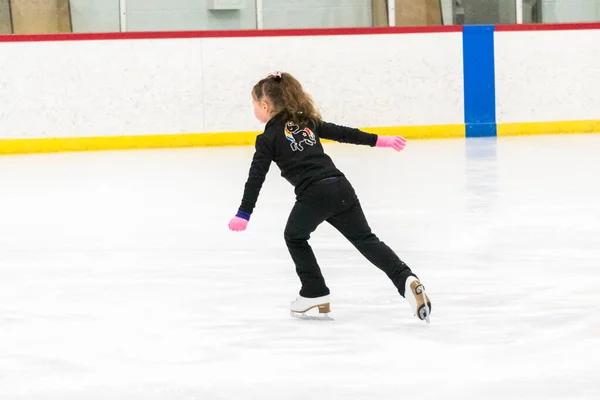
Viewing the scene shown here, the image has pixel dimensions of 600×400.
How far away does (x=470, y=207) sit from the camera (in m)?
6.44

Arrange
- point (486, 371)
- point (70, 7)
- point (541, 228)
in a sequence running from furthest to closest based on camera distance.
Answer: point (70, 7) → point (541, 228) → point (486, 371)

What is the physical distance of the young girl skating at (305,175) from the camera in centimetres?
359

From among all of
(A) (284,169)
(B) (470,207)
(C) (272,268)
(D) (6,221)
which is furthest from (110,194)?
(A) (284,169)

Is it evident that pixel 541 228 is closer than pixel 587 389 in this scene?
No

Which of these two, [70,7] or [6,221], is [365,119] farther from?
[6,221]

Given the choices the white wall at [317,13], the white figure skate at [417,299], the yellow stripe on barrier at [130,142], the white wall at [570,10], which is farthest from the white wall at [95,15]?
the white figure skate at [417,299]

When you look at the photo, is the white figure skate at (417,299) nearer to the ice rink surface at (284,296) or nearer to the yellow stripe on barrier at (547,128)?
the ice rink surface at (284,296)

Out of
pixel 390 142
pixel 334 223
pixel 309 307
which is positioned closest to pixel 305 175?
pixel 334 223

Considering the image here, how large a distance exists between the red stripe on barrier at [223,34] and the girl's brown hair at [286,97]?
8102mm

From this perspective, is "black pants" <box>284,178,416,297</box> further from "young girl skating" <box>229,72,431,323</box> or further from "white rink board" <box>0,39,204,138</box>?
"white rink board" <box>0,39,204,138</box>

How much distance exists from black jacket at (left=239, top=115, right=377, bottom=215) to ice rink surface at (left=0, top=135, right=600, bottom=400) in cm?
44

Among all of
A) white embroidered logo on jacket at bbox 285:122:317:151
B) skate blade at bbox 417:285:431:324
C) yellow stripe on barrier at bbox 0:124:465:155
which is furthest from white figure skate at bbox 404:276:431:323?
yellow stripe on barrier at bbox 0:124:465:155

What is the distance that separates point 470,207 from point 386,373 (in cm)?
358

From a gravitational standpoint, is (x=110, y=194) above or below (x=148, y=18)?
below
